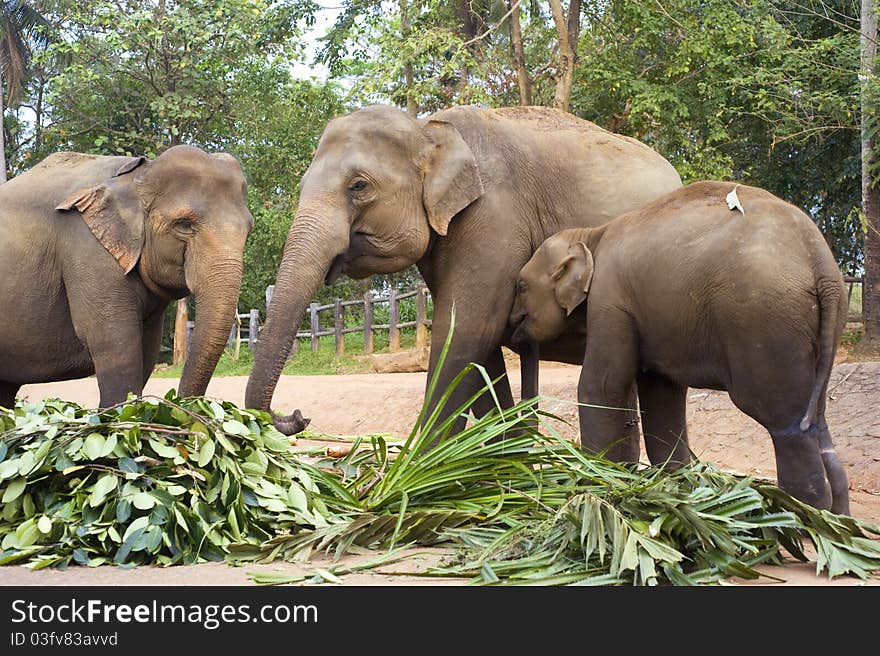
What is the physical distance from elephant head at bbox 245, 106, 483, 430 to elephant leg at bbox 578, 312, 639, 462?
1194 mm

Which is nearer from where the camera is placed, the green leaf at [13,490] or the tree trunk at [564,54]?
the green leaf at [13,490]

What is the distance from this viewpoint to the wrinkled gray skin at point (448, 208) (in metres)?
6.18

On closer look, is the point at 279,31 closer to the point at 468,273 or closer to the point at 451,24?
the point at 451,24

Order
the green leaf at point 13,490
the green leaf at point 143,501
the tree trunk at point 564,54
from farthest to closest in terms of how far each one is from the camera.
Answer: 1. the tree trunk at point 564,54
2. the green leaf at point 13,490
3. the green leaf at point 143,501

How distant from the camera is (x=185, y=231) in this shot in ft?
23.5

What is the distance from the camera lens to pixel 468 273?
21.0 feet

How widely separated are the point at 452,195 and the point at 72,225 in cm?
256

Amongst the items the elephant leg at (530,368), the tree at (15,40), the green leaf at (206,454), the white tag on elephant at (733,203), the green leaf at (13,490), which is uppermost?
the tree at (15,40)

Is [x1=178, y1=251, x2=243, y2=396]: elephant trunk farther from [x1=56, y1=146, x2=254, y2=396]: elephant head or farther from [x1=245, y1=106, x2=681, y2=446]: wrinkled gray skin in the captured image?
[x1=245, y1=106, x2=681, y2=446]: wrinkled gray skin

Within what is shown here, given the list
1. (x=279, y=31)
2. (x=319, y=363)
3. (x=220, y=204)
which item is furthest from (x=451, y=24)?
(x=220, y=204)

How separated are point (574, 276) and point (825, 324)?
1.42 metres

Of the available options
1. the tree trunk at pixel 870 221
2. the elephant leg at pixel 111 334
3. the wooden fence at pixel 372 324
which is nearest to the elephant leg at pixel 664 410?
the elephant leg at pixel 111 334

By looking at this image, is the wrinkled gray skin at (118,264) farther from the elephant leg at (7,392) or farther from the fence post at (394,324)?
the fence post at (394,324)

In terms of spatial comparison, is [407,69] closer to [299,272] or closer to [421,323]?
[421,323]
